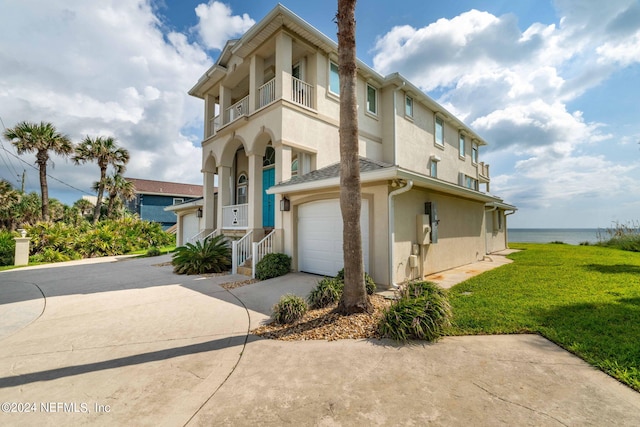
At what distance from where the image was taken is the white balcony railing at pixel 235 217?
11.7m

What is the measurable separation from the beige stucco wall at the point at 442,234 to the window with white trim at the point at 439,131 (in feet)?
16.4

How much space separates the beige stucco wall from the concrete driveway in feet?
12.0

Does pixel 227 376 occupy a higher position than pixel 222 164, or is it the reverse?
pixel 222 164

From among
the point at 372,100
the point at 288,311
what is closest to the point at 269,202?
the point at 372,100

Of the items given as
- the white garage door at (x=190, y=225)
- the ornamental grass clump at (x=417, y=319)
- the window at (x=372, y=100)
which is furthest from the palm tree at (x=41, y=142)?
the ornamental grass clump at (x=417, y=319)

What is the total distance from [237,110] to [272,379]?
12099 millimetres

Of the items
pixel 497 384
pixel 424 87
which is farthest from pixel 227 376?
pixel 424 87

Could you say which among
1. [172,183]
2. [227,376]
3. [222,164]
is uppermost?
[172,183]

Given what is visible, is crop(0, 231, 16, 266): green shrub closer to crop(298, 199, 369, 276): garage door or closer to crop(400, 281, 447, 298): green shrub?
crop(298, 199, 369, 276): garage door

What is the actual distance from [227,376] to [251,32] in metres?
11.3

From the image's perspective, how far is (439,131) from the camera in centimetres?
1658

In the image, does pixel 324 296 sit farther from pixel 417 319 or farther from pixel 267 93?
pixel 267 93

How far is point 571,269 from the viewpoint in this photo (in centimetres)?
937

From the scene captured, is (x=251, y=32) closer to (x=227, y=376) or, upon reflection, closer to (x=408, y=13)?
(x=408, y=13)
